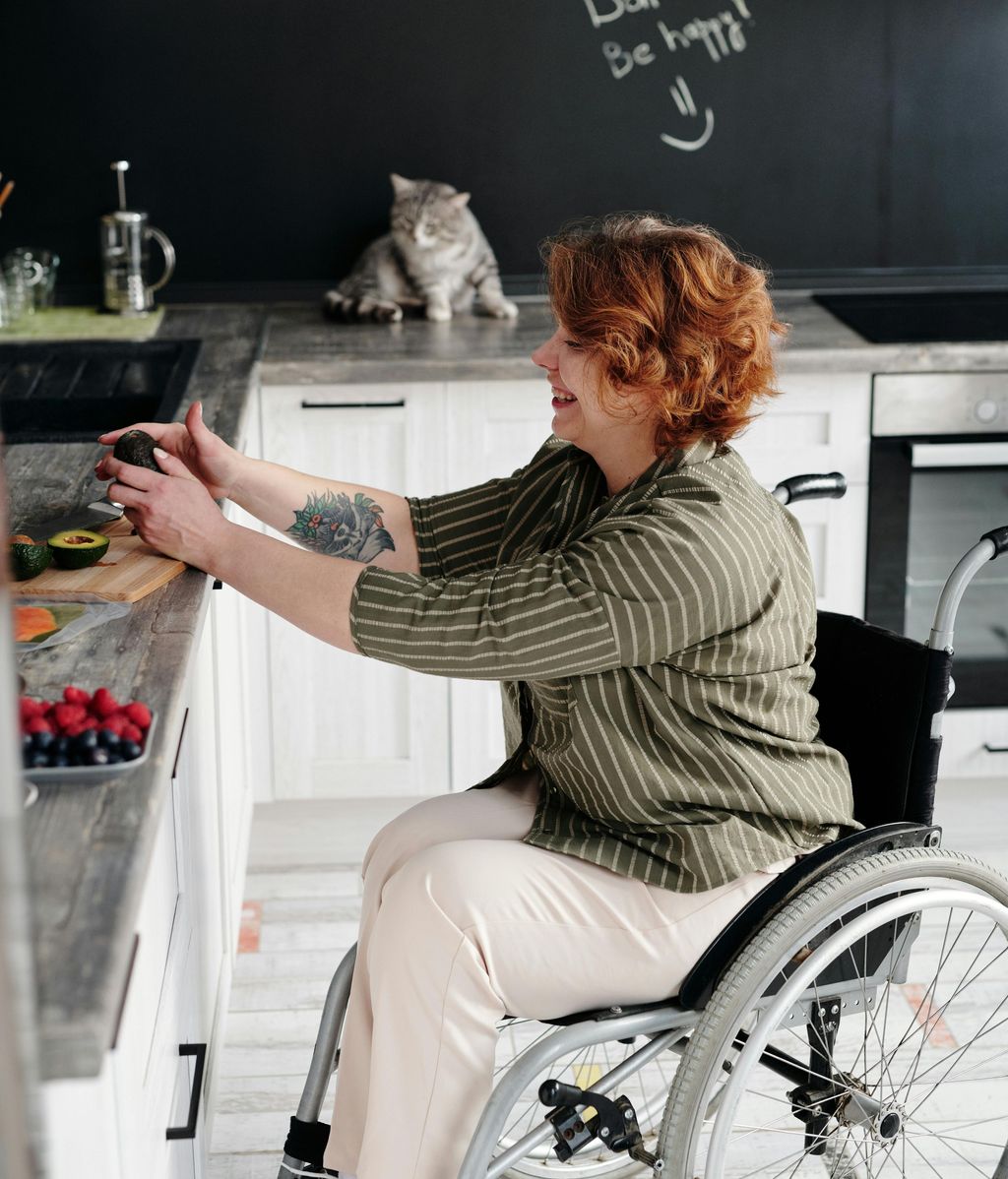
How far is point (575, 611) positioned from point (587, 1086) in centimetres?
67

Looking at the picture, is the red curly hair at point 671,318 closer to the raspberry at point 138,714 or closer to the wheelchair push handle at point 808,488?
the wheelchair push handle at point 808,488

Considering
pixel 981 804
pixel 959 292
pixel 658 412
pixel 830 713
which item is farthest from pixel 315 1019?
pixel 959 292

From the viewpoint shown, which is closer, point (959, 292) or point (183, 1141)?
point (183, 1141)

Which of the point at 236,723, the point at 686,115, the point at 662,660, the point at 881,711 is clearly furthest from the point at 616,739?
the point at 686,115

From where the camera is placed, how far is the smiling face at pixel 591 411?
156 centimetres

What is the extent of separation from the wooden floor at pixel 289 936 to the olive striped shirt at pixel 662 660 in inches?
31.0

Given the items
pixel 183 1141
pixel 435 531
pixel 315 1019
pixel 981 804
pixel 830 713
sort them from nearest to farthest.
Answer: pixel 183 1141, pixel 830 713, pixel 435 531, pixel 315 1019, pixel 981 804

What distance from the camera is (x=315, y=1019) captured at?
2.33m

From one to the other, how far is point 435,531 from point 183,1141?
29.9 inches

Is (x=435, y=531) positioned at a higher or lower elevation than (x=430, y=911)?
higher

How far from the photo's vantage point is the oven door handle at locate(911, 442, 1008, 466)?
2.79m

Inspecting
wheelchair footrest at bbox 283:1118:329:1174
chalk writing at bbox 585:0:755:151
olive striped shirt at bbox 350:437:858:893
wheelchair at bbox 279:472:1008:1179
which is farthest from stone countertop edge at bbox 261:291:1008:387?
wheelchair footrest at bbox 283:1118:329:1174

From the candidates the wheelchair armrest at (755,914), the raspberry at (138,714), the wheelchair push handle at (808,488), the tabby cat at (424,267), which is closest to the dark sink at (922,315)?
the tabby cat at (424,267)

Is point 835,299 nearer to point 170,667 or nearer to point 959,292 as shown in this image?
point 959,292
